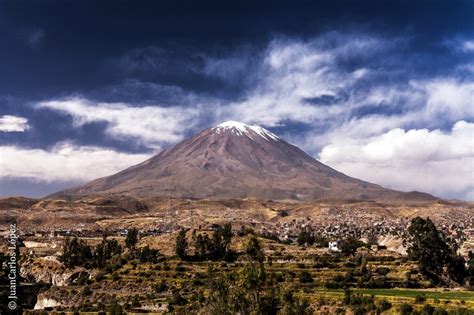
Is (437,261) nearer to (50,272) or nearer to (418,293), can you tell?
(418,293)

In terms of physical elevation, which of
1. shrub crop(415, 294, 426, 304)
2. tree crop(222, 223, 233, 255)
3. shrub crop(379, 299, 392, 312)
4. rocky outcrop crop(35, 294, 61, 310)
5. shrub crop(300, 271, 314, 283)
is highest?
tree crop(222, 223, 233, 255)

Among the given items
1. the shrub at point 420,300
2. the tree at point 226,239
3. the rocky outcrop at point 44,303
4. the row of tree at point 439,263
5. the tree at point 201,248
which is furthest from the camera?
the tree at point 226,239

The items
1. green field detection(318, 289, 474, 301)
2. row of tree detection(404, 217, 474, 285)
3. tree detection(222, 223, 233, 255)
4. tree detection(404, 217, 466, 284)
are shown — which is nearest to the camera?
green field detection(318, 289, 474, 301)

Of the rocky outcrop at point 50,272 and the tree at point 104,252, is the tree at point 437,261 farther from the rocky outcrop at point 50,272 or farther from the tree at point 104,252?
the tree at point 104,252

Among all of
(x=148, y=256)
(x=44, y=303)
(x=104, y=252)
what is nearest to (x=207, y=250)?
(x=148, y=256)

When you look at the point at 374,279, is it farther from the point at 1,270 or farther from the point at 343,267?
the point at 1,270

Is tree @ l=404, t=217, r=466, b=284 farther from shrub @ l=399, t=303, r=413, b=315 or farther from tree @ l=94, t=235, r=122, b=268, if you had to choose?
tree @ l=94, t=235, r=122, b=268

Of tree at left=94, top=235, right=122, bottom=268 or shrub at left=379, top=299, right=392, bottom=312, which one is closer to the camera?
shrub at left=379, top=299, right=392, bottom=312

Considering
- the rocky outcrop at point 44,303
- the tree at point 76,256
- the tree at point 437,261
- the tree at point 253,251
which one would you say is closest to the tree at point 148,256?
the tree at point 76,256

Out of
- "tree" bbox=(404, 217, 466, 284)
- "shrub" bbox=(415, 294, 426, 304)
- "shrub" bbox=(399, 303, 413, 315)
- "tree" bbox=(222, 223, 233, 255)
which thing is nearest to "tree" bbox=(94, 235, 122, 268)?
"tree" bbox=(222, 223, 233, 255)

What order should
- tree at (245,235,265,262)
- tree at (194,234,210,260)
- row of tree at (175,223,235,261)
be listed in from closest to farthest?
tree at (245,235,265,262), row of tree at (175,223,235,261), tree at (194,234,210,260)

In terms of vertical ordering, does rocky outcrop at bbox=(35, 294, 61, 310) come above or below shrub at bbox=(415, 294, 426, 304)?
below
